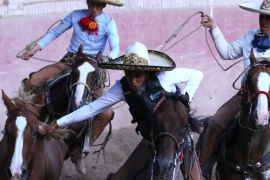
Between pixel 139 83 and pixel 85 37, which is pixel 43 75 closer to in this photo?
pixel 85 37

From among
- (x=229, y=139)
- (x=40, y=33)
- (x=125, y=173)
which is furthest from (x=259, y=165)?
(x=40, y=33)

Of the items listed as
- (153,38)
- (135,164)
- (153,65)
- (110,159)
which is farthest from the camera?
(153,38)

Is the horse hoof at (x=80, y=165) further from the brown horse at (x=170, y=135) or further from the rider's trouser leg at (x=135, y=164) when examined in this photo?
the brown horse at (x=170, y=135)

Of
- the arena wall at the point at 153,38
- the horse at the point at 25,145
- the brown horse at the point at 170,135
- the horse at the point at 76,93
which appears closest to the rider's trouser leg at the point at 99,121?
the horse at the point at 76,93

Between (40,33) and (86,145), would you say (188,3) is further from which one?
(86,145)

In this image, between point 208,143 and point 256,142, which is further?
point 208,143

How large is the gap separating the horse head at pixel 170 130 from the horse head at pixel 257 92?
2.38ft

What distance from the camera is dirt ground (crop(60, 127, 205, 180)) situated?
6840 millimetres

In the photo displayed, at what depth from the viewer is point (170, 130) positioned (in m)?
3.48

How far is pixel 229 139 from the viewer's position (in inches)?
192

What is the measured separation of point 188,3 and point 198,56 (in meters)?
1.02

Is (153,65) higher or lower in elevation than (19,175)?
higher

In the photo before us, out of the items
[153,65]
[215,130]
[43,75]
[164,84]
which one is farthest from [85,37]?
[164,84]

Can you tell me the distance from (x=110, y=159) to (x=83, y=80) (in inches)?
91.4
